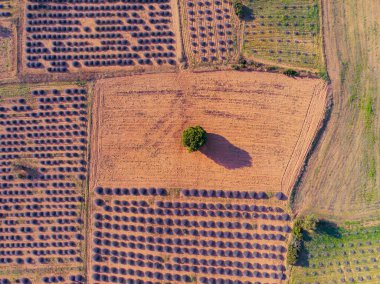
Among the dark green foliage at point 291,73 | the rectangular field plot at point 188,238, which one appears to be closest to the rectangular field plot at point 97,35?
the dark green foliage at point 291,73

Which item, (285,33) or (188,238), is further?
(285,33)

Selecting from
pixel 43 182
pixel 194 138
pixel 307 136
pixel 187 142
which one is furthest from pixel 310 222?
pixel 43 182

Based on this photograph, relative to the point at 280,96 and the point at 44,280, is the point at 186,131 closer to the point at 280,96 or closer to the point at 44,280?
the point at 280,96

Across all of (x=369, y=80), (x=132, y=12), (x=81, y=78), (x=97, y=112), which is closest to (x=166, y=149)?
(x=97, y=112)

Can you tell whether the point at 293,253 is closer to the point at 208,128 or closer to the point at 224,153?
the point at 224,153

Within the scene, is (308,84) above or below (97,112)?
above

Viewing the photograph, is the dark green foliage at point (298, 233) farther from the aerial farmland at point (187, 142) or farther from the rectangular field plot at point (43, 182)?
the rectangular field plot at point (43, 182)
